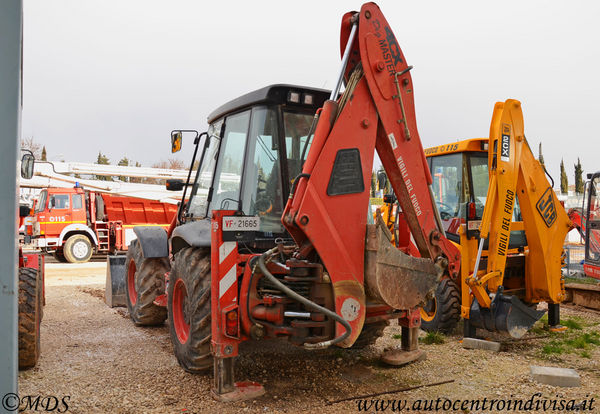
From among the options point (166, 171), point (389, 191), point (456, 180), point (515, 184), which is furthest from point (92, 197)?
point (515, 184)

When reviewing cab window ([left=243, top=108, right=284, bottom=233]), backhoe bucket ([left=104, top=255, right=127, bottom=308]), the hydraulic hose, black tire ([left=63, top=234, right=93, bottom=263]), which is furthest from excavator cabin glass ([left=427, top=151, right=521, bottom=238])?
black tire ([left=63, top=234, right=93, bottom=263])

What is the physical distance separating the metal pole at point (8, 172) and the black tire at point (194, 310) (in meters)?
1.74

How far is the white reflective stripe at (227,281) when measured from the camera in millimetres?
3570

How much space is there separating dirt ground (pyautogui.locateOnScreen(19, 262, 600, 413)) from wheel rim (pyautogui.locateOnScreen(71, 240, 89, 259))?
Result: 1019cm

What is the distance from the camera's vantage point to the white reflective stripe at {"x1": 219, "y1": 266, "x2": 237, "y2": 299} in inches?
141

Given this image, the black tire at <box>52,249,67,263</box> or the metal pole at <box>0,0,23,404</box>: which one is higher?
the metal pole at <box>0,0,23,404</box>

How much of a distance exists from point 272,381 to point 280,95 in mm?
2419

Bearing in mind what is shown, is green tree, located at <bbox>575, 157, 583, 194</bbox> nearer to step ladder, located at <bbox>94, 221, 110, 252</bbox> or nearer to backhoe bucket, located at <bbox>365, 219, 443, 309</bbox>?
step ladder, located at <bbox>94, 221, 110, 252</bbox>

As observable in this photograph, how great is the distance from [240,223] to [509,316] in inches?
124

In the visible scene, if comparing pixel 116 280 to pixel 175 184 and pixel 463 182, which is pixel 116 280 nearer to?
pixel 175 184

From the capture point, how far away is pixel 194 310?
384cm

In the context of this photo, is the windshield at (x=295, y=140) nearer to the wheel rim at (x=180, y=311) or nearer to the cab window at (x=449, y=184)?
the wheel rim at (x=180, y=311)

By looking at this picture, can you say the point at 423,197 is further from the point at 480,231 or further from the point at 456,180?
the point at 456,180

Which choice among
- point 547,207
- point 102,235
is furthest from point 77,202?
point 547,207
